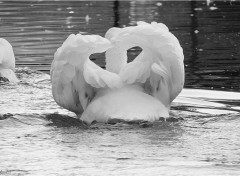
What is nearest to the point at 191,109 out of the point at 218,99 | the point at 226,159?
the point at 218,99

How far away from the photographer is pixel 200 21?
20.2m

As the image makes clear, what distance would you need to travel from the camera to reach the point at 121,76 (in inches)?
370

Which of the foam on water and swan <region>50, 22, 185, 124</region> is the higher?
swan <region>50, 22, 185, 124</region>

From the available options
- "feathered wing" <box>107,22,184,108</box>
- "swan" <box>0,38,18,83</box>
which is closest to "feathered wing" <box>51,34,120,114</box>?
"feathered wing" <box>107,22,184,108</box>

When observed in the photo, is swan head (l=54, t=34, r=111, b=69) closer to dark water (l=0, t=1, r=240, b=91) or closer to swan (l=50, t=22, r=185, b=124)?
swan (l=50, t=22, r=185, b=124)

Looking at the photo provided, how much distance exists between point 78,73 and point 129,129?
79 cm

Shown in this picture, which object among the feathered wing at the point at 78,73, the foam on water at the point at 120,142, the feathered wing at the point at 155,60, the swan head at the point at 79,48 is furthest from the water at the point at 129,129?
the swan head at the point at 79,48

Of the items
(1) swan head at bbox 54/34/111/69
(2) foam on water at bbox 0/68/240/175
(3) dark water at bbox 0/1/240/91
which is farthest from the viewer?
(3) dark water at bbox 0/1/240/91

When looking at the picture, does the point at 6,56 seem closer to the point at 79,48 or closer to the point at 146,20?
the point at 79,48

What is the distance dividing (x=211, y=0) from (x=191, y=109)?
47.6ft

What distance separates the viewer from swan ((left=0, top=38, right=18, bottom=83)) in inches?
491

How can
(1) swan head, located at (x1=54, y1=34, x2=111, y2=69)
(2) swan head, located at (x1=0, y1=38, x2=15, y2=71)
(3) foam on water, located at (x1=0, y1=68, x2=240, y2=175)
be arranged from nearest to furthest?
(3) foam on water, located at (x1=0, y1=68, x2=240, y2=175)
(1) swan head, located at (x1=54, y1=34, x2=111, y2=69)
(2) swan head, located at (x1=0, y1=38, x2=15, y2=71)

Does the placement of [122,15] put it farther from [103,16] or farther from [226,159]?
[226,159]

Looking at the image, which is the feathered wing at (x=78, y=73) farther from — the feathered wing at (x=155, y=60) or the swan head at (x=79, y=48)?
the feathered wing at (x=155, y=60)
